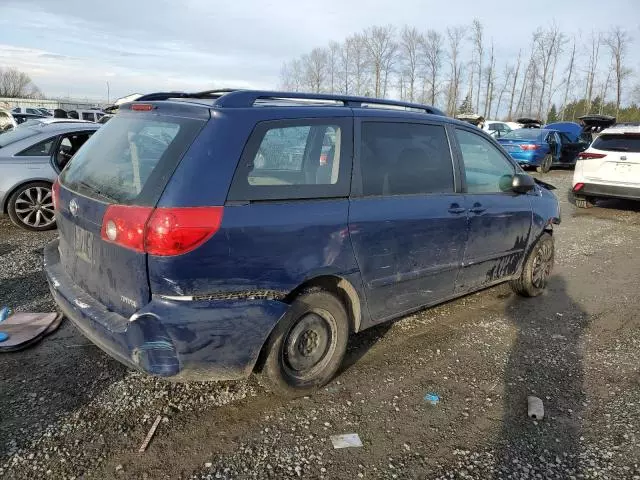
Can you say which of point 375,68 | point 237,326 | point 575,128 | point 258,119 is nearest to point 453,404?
point 237,326

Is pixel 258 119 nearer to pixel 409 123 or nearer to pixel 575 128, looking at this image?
pixel 409 123

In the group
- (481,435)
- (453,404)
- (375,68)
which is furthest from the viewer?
(375,68)

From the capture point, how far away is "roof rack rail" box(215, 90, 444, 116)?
274 cm

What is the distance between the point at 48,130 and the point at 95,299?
5.22 meters

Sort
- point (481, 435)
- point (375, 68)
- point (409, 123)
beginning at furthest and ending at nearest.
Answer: point (375, 68)
point (409, 123)
point (481, 435)

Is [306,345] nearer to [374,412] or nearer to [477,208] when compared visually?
[374,412]

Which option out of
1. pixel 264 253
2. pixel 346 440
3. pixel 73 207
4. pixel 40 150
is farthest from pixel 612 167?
pixel 40 150

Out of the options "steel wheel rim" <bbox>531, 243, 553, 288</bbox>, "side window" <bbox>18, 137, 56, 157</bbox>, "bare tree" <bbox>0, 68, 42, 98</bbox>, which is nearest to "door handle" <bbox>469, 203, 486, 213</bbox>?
"steel wheel rim" <bbox>531, 243, 553, 288</bbox>

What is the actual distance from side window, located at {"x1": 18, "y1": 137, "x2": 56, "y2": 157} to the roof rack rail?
16.9 feet

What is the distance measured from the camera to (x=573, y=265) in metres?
6.41

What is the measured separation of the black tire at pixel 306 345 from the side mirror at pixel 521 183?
85.0 inches

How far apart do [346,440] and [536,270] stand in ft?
10.6

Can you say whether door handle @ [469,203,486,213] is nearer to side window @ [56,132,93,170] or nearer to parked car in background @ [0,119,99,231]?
side window @ [56,132,93,170]

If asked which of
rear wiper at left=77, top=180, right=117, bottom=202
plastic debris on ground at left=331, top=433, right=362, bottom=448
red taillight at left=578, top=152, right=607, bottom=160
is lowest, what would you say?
plastic debris on ground at left=331, top=433, right=362, bottom=448
